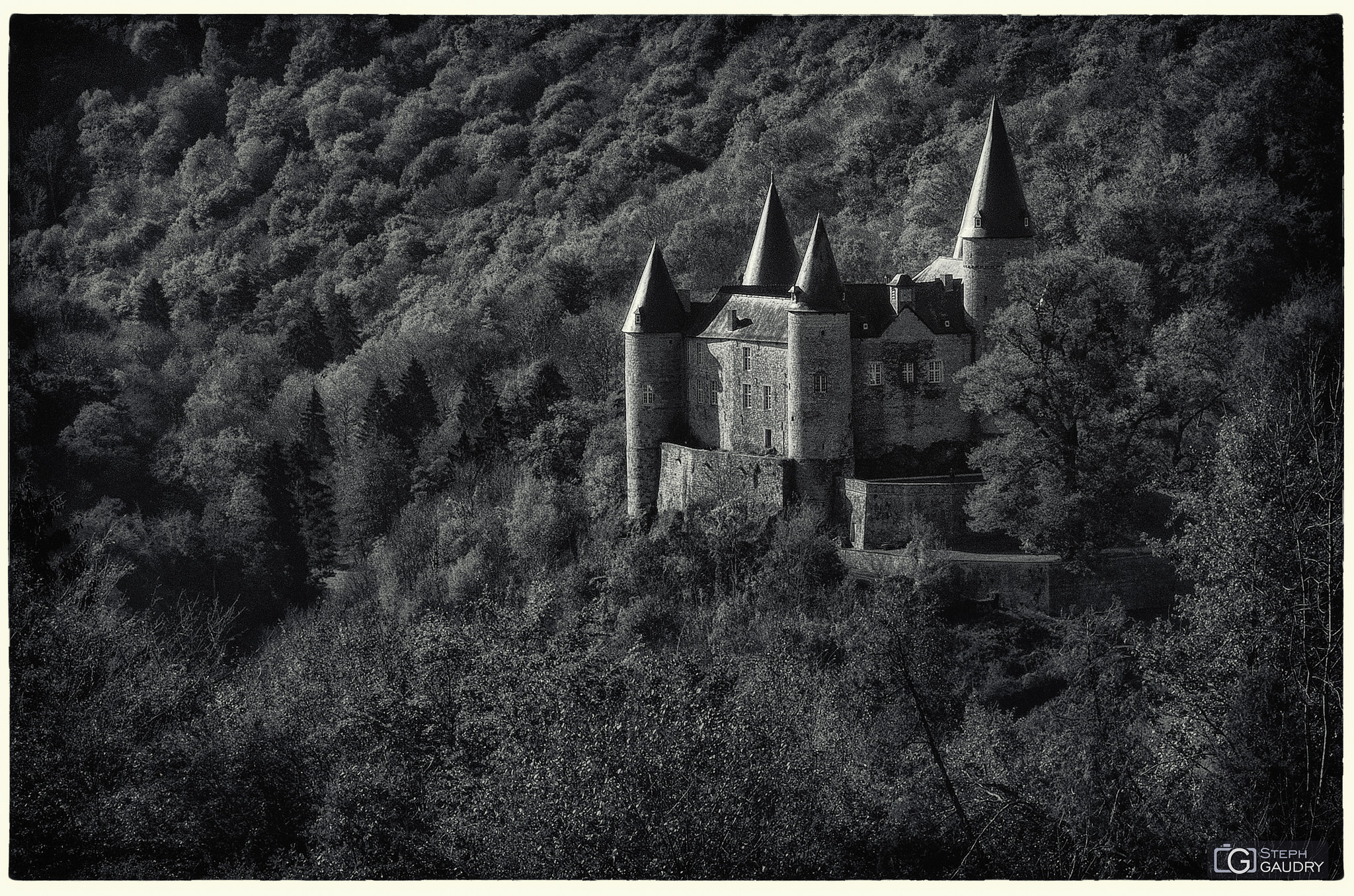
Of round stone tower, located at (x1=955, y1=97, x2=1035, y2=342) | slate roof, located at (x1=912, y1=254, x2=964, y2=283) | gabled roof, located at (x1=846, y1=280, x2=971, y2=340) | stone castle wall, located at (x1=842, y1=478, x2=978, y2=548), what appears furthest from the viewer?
slate roof, located at (x1=912, y1=254, x2=964, y2=283)

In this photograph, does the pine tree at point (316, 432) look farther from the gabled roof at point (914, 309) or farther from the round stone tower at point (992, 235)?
the round stone tower at point (992, 235)

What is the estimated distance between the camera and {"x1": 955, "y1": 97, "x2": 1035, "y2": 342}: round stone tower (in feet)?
172

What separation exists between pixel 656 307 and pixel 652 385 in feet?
5.60

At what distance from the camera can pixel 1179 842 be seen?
33.9 meters

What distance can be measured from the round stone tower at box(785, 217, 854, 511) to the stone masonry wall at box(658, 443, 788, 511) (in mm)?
512

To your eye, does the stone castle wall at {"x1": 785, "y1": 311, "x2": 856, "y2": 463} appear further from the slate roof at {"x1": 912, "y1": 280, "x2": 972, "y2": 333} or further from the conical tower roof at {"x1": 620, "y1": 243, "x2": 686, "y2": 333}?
the conical tower roof at {"x1": 620, "y1": 243, "x2": 686, "y2": 333}

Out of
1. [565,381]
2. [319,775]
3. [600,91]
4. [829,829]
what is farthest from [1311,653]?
[600,91]

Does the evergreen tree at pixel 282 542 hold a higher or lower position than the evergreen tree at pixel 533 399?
lower

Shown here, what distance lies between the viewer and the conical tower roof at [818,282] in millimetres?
51031

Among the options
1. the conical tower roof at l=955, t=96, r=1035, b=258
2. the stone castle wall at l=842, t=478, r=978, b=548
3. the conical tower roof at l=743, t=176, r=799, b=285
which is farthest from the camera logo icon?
the conical tower roof at l=743, t=176, r=799, b=285

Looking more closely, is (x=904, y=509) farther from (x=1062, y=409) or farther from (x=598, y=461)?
(x=598, y=461)

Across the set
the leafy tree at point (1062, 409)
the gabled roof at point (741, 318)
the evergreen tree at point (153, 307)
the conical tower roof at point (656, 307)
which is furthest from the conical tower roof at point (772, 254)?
the evergreen tree at point (153, 307)

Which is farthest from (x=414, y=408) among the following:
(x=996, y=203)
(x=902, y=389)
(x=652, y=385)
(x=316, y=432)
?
(x=996, y=203)

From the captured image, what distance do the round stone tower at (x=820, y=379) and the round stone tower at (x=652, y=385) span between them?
3.75 metres
